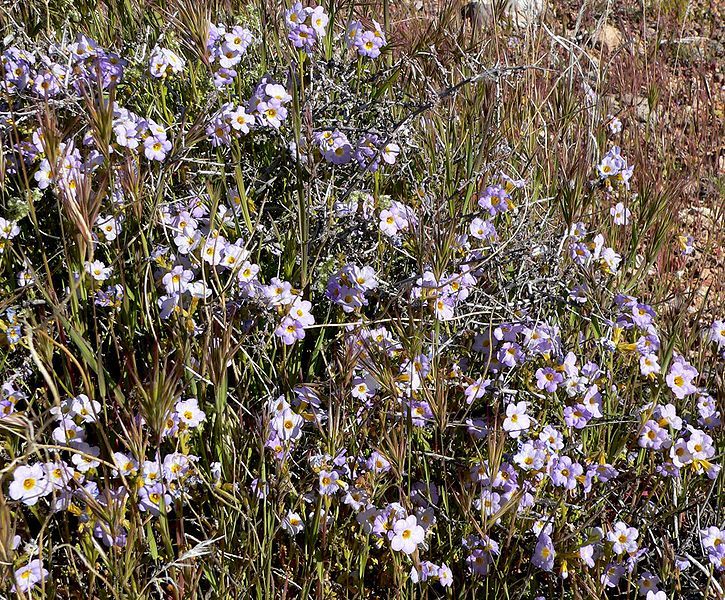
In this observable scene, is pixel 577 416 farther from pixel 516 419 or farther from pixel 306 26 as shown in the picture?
pixel 306 26

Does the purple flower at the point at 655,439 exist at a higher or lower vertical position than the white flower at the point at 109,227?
lower

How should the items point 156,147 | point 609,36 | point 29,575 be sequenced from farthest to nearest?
point 609,36
point 156,147
point 29,575

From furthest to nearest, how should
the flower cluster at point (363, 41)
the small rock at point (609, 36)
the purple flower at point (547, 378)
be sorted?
the small rock at point (609, 36), the flower cluster at point (363, 41), the purple flower at point (547, 378)

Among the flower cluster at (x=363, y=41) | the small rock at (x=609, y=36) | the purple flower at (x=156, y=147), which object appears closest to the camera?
the purple flower at (x=156, y=147)

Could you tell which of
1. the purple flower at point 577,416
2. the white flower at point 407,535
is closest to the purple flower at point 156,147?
the white flower at point 407,535

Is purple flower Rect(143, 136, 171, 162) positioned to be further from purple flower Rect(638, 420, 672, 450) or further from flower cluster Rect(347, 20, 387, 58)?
purple flower Rect(638, 420, 672, 450)

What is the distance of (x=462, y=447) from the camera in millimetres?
2137

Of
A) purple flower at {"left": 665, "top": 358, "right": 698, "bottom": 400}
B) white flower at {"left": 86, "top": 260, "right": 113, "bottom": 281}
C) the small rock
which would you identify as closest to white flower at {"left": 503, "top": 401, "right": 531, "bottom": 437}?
purple flower at {"left": 665, "top": 358, "right": 698, "bottom": 400}

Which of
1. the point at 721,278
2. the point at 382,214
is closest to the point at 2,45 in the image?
the point at 382,214

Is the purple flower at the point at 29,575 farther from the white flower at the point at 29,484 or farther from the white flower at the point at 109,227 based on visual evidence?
the white flower at the point at 109,227

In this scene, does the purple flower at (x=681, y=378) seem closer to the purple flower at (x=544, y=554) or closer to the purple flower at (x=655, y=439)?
the purple flower at (x=655, y=439)

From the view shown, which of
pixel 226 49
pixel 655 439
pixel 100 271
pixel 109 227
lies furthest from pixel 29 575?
pixel 226 49

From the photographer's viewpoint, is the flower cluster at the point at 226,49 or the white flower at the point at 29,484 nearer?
the white flower at the point at 29,484

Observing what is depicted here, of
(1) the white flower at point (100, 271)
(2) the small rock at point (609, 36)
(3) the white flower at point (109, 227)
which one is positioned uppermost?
(2) the small rock at point (609, 36)
